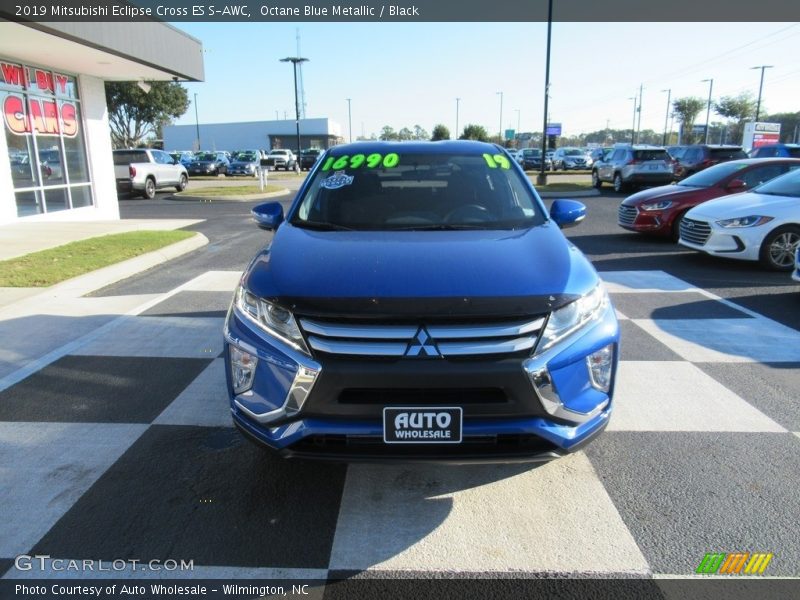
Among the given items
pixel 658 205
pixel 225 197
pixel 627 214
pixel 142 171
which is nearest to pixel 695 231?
pixel 658 205

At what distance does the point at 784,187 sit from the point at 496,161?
660 cm

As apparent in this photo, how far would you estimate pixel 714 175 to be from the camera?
36.1 ft

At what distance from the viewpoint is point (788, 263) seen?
832 centimetres

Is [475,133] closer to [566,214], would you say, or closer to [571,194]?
[571,194]

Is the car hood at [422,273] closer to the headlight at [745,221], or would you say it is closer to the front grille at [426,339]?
the front grille at [426,339]

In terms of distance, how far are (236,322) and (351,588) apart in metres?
1.32

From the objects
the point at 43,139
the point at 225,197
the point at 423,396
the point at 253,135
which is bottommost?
the point at 225,197

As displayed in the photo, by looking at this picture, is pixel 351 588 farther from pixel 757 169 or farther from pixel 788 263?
pixel 757 169

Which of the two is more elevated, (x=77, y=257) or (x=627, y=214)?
(x=627, y=214)

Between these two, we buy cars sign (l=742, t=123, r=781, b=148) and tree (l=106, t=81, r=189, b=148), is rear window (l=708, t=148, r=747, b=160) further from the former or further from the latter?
tree (l=106, t=81, r=189, b=148)

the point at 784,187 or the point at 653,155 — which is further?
the point at 653,155

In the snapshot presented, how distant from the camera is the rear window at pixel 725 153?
21.4 m
